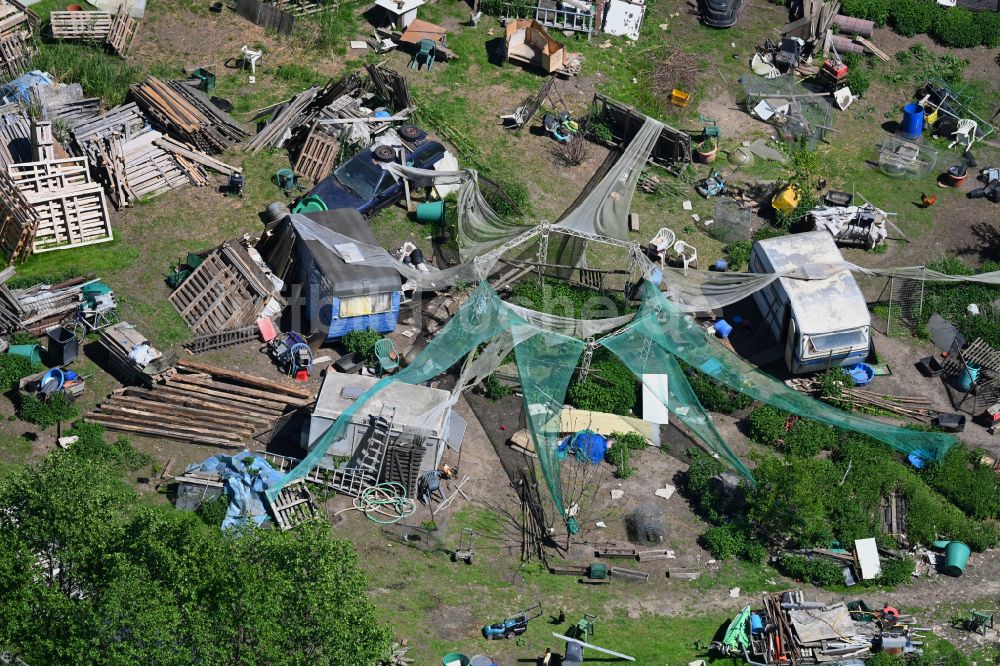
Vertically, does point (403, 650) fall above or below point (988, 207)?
below

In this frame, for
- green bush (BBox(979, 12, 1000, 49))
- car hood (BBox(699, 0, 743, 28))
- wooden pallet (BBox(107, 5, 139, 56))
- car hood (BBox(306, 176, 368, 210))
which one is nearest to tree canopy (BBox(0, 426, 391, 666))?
car hood (BBox(306, 176, 368, 210))

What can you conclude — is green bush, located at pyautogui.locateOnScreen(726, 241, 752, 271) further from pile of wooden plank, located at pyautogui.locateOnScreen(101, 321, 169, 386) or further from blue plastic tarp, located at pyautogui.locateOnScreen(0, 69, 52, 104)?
blue plastic tarp, located at pyautogui.locateOnScreen(0, 69, 52, 104)

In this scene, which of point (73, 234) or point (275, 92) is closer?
point (73, 234)

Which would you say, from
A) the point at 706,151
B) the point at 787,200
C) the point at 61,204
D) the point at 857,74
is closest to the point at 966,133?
the point at 857,74

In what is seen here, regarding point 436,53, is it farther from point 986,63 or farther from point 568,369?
point 986,63

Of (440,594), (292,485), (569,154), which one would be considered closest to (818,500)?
(440,594)

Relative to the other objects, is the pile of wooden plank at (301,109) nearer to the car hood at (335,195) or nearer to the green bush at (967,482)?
the car hood at (335,195)

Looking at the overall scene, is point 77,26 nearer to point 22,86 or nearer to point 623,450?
point 22,86
